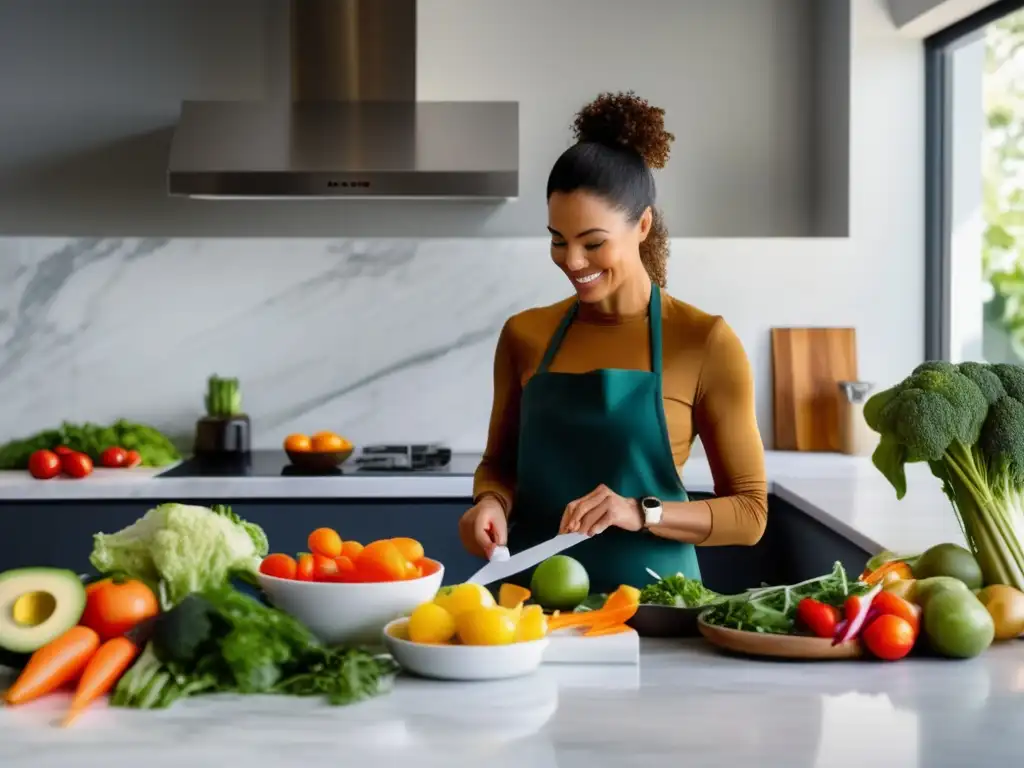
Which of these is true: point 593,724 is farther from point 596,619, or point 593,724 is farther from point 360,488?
point 360,488

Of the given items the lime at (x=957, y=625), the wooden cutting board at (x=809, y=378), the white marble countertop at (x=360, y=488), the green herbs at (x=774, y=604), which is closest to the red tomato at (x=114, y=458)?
the white marble countertop at (x=360, y=488)

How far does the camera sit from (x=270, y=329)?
4.39 metres

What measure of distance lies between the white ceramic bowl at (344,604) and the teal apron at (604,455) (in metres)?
0.75

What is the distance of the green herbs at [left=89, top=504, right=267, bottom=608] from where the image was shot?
1.65m

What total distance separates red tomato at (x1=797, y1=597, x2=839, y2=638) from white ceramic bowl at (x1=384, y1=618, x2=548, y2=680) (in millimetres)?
363

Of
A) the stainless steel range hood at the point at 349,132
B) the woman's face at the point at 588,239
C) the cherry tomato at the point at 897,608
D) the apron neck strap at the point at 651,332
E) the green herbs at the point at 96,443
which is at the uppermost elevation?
the stainless steel range hood at the point at 349,132

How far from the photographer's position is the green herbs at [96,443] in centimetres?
390

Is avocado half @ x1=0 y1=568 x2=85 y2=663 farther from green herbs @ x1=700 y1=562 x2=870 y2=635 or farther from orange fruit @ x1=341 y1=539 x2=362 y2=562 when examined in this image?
green herbs @ x1=700 y1=562 x2=870 y2=635

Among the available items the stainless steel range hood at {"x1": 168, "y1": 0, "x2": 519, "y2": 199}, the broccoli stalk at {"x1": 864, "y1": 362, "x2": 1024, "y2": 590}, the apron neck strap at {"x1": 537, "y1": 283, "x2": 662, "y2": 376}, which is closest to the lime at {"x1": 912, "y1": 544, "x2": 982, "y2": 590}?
the broccoli stalk at {"x1": 864, "y1": 362, "x2": 1024, "y2": 590}

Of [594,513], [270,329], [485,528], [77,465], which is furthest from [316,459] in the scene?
[594,513]

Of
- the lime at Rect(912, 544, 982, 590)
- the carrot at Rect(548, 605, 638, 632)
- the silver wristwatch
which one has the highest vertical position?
the silver wristwatch

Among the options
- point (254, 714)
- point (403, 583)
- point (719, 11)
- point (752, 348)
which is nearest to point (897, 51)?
point (719, 11)

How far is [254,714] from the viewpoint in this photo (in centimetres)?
146

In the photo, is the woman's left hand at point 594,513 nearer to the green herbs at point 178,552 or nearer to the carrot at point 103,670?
the green herbs at point 178,552
